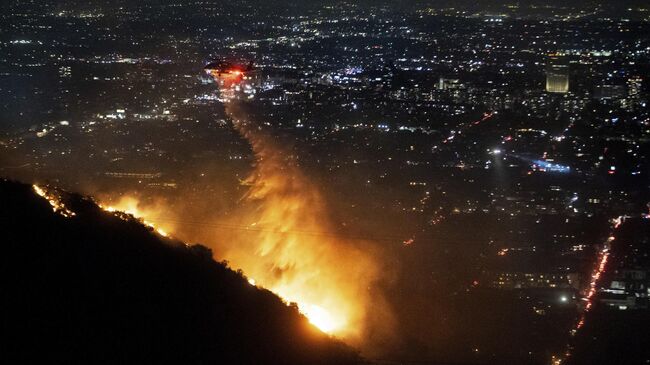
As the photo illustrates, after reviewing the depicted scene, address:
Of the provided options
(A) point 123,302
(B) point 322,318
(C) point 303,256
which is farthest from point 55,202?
(C) point 303,256

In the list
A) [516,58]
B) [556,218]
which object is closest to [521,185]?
[556,218]

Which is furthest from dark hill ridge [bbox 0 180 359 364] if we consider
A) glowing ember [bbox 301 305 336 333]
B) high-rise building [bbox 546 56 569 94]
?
high-rise building [bbox 546 56 569 94]

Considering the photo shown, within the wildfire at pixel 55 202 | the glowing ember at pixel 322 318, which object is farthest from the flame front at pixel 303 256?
the wildfire at pixel 55 202

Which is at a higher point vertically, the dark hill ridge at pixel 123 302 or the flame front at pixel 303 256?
the dark hill ridge at pixel 123 302

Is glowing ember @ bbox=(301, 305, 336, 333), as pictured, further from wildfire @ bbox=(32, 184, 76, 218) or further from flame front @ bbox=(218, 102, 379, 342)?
wildfire @ bbox=(32, 184, 76, 218)

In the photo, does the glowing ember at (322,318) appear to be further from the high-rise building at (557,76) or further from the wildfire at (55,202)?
the high-rise building at (557,76)
